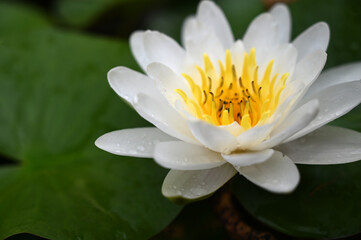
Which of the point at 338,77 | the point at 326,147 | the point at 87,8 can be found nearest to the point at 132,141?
the point at 326,147

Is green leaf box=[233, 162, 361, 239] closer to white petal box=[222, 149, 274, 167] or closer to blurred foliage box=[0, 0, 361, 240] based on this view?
blurred foliage box=[0, 0, 361, 240]

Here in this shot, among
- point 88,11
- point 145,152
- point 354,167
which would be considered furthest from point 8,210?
point 88,11

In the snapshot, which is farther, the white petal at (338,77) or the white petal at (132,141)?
the white petal at (338,77)

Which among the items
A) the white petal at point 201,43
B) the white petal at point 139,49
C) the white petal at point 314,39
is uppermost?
the white petal at point 314,39

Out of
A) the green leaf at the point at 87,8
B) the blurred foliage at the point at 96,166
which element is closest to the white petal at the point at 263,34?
the blurred foliage at the point at 96,166

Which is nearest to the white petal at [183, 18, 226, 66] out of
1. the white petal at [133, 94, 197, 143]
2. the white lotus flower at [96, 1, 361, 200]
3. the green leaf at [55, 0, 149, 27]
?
the white lotus flower at [96, 1, 361, 200]

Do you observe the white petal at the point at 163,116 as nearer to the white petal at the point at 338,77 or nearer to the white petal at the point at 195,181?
the white petal at the point at 195,181

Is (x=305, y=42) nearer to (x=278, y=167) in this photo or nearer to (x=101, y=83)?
(x=278, y=167)

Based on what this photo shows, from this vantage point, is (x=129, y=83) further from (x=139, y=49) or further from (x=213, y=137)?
(x=213, y=137)
